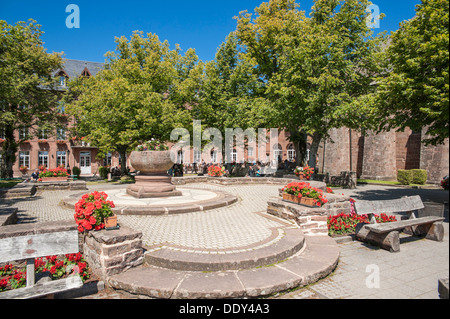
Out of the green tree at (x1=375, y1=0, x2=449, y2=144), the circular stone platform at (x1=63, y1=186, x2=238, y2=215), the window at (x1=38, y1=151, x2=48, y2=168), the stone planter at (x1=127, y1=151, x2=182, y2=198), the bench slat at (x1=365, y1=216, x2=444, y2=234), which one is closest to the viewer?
the bench slat at (x1=365, y1=216, x2=444, y2=234)

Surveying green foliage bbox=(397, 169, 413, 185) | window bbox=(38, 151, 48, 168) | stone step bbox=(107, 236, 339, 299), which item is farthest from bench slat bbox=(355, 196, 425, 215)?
window bbox=(38, 151, 48, 168)

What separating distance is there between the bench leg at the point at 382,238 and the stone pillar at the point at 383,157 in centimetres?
2258

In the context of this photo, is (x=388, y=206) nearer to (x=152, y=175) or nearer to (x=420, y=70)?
(x=420, y=70)

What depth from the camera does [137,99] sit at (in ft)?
67.8

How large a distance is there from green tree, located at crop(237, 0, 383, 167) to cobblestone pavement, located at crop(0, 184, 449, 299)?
10274 millimetres

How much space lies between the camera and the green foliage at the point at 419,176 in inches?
831

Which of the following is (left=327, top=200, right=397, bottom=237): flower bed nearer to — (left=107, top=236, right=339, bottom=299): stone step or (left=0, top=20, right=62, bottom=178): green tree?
(left=107, top=236, right=339, bottom=299): stone step

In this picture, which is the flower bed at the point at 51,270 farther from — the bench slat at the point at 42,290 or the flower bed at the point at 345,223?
the flower bed at the point at 345,223

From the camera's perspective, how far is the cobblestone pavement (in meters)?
3.70

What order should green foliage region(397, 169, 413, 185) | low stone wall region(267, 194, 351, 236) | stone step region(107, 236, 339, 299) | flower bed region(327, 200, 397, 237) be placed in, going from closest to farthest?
stone step region(107, 236, 339, 299) < low stone wall region(267, 194, 351, 236) < flower bed region(327, 200, 397, 237) < green foliage region(397, 169, 413, 185)

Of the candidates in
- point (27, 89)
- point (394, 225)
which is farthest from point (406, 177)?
point (27, 89)

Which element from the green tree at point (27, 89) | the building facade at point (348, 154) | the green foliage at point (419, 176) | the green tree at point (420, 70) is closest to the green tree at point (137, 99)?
the green tree at point (27, 89)

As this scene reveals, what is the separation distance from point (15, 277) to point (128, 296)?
1.68m

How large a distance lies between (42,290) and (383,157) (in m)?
28.5
